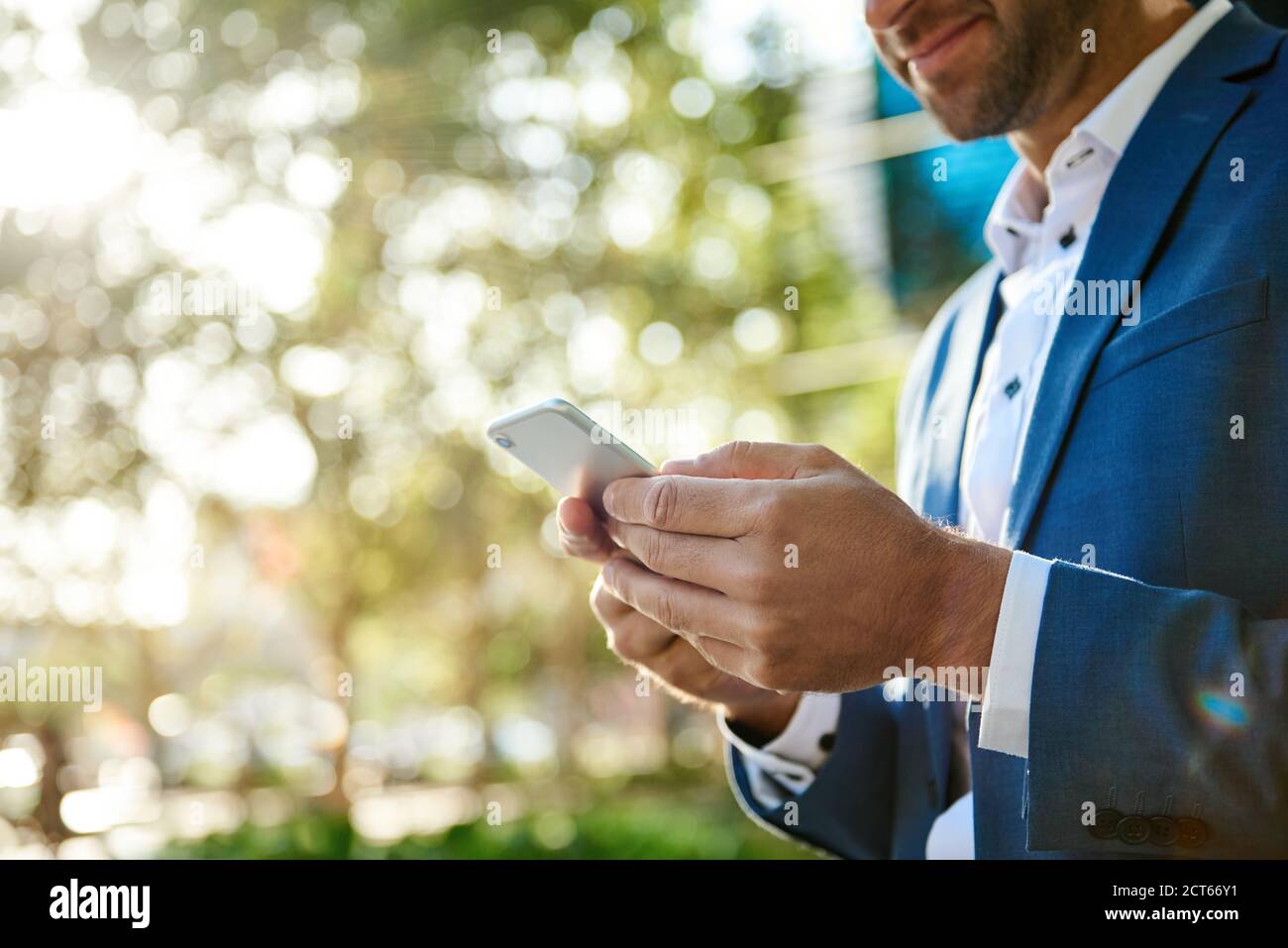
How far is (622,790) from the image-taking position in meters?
16.6

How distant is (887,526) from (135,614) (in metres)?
10.7

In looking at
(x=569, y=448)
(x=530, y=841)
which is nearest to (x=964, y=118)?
(x=569, y=448)

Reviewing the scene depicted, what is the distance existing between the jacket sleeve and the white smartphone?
549 mm

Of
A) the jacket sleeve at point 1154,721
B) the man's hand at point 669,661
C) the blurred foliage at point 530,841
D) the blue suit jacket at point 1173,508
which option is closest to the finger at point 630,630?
the man's hand at point 669,661

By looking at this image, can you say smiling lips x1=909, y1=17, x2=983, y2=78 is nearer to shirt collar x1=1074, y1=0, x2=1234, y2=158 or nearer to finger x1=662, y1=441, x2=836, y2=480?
shirt collar x1=1074, y1=0, x2=1234, y2=158

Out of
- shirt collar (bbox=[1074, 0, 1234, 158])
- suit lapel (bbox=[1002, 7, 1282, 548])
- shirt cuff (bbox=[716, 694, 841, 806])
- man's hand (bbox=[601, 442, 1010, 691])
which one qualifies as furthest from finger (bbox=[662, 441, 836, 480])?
shirt collar (bbox=[1074, 0, 1234, 158])

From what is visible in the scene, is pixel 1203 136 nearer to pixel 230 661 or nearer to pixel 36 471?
pixel 36 471

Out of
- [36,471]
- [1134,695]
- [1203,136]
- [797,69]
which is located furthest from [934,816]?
[36,471]

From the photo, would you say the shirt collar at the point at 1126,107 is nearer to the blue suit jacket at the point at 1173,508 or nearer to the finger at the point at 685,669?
the blue suit jacket at the point at 1173,508

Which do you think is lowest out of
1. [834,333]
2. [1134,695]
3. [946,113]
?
[1134,695]

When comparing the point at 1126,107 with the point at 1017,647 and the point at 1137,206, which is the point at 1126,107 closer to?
the point at 1137,206

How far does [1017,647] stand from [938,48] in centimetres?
118

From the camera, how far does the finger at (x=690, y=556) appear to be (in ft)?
4.02

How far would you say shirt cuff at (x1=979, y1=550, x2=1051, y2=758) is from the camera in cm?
122
